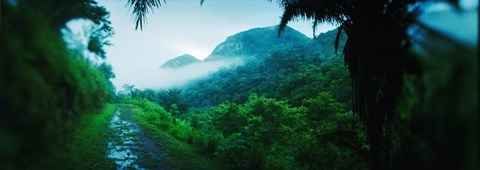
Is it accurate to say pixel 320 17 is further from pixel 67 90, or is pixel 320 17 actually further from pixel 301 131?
pixel 301 131

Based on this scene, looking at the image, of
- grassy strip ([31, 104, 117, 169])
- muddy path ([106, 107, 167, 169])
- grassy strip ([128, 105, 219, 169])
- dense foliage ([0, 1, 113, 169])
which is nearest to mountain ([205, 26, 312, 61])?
grassy strip ([128, 105, 219, 169])

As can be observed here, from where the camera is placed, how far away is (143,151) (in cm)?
881

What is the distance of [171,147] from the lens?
10.6 meters

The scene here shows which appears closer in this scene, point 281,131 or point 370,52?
point 370,52

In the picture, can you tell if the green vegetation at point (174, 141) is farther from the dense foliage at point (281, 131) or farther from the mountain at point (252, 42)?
the mountain at point (252, 42)

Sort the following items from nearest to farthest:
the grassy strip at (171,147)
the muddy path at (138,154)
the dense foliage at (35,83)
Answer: the dense foliage at (35,83) → the muddy path at (138,154) → the grassy strip at (171,147)

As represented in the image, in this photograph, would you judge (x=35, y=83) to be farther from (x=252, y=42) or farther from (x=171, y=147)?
(x=252, y=42)

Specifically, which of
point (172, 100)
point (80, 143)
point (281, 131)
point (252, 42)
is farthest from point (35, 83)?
point (252, 42)

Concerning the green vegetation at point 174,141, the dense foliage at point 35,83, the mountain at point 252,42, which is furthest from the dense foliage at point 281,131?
the mountain at point 252,42

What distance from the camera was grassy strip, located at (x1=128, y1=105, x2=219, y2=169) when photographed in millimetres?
8766

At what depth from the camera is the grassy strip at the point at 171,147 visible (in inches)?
345

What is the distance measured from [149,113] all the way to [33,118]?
12644mm

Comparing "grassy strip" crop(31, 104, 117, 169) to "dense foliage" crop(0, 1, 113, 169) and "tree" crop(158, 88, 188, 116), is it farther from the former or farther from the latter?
"tree" crop(158, 88, 188, 116)

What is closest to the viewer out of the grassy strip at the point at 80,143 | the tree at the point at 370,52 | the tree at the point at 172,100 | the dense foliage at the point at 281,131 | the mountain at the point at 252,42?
the grassy strip at the point at 80,143
